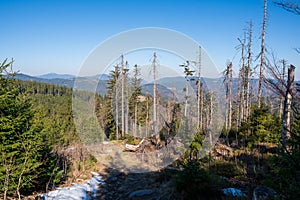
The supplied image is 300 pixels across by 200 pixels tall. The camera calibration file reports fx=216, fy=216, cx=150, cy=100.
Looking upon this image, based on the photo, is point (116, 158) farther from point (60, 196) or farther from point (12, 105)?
point (12, 105)

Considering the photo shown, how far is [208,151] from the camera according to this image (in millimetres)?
13016

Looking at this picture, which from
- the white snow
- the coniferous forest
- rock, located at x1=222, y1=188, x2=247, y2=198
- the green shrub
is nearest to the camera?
the coniferous forest

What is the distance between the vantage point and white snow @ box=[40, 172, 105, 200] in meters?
6.72

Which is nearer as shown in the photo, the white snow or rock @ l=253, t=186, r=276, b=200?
rock @ l=253, t=186, r=276, b=200

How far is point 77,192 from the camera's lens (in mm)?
7539

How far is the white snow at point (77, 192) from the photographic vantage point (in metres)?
6.72

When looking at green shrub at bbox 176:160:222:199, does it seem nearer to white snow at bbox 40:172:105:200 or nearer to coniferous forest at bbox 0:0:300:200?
coniferous forest at bbox 0:0:300:200

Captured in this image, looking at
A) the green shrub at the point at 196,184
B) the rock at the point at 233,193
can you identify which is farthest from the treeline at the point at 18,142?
the rock at the point at 233,193

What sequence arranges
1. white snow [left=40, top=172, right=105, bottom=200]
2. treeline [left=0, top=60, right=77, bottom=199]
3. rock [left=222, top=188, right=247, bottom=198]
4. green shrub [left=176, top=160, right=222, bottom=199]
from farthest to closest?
white snow [left=40, top=172, right=105, bottom=200] < treeline [left=0, top=60, right=77, bottom=199] < green shrub [left=176, top=160, right=222, bottom=199] < rock [left=222, top=188, right=247, bottom=198]

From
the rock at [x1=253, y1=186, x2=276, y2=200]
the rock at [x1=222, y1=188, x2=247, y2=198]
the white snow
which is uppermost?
the rock at [x1=253, y1=186, x2=276, y2=200]

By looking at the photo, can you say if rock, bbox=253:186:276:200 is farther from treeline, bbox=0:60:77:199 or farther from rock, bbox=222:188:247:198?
treeline, bbox=0:60:77:199

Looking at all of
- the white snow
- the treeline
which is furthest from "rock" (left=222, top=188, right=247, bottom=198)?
the treeline

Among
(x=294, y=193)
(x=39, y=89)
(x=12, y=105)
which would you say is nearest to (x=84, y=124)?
(x=12, y=105)

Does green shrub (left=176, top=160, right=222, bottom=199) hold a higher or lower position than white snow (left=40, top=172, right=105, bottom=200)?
higher
